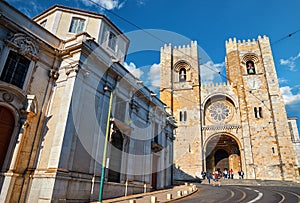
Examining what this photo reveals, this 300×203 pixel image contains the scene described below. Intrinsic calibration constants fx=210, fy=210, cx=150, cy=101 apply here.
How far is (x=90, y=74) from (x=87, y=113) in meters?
2.22

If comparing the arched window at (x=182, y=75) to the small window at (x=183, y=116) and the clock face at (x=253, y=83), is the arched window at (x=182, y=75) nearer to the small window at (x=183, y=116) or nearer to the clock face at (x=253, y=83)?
the small window at (x=183, y=116)

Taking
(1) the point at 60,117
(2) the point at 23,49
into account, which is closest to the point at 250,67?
(1) the point at 60,117

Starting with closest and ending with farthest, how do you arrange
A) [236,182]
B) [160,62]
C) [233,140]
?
[236,182] < [233,140] < [160,62]

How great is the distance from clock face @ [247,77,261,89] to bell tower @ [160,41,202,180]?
8.20m

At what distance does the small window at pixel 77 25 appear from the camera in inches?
621

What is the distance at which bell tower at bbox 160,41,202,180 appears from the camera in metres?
31.5

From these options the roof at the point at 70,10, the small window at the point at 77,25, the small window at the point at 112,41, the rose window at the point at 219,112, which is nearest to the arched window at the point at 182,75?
the rose window at the point at 219,112

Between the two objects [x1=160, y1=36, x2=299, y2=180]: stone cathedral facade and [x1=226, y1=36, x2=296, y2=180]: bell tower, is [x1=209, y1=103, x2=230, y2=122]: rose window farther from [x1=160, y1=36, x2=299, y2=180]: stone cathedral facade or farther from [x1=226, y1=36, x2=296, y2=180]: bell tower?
[x1=226, y1=36, x2=296, y2=180]: bell tower

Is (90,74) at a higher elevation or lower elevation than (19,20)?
lower

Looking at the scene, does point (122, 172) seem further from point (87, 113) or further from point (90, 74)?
point (90, 74)

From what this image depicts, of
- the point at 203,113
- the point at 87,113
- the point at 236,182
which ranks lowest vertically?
the point at 236,182

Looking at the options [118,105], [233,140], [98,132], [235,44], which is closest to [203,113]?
[233,140]

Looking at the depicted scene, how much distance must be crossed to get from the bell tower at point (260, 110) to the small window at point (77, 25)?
25.8 metres

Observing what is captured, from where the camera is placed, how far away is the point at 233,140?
3241cm
